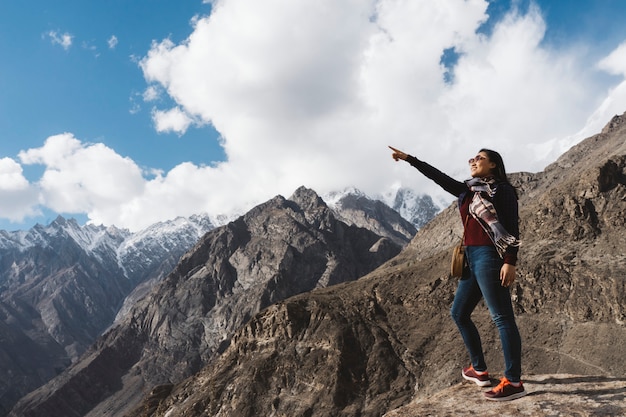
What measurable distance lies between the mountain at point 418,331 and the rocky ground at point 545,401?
39.6 meters

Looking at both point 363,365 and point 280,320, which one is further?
point 280,320

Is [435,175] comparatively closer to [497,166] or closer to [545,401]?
[497,166]

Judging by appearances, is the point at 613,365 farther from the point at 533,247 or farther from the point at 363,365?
the point at 363,365

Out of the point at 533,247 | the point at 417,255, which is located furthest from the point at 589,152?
the point at 533,247

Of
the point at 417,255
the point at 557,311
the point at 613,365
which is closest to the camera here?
the point at 613,365

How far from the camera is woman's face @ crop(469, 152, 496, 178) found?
7.16m

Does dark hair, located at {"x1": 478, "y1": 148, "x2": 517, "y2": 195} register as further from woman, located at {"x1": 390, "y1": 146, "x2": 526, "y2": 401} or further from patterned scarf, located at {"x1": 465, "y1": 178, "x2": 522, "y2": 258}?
patterned scarf, located at {"x1": 465, "y1": 178, "x2": 522, "y2": 258}

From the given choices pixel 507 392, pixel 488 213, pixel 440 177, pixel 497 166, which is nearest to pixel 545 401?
pixel 507 392

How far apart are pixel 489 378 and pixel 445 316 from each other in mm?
55313

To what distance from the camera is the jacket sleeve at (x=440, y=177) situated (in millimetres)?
7492

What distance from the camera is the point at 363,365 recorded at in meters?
56.2

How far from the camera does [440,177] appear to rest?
763 centimetres

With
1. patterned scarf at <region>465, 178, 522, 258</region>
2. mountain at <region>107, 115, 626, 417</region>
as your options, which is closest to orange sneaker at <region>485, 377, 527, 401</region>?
patterned scarf at <region>465, 178, 522, 258</region>

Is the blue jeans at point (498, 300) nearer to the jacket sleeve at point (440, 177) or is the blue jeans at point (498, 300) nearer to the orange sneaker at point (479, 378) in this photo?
the orange sneaker at point (479, 378)
